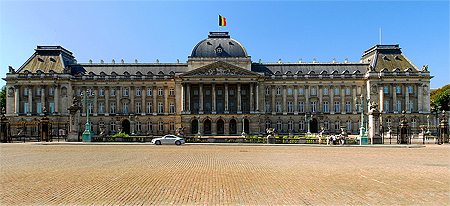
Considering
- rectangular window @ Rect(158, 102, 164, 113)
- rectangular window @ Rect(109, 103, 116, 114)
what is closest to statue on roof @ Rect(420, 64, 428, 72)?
rectangular window @ Rect(158, 102, 164, 113)

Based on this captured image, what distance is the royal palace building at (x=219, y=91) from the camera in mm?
70062

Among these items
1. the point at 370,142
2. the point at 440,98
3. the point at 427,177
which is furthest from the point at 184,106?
the point at 440,98

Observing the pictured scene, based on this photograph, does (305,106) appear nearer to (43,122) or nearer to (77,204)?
(43,122)

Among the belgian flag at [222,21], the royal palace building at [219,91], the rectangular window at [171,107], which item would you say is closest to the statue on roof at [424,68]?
the royal palace building at [219,91]

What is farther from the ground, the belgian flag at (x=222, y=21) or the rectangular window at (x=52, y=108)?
the belgian flag at (x=222, y=21)

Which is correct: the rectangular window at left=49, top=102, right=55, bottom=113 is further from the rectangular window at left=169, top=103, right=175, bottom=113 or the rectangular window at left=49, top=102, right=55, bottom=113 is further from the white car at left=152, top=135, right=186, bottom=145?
the white car at left=152, top=135, right=186, bottom=145

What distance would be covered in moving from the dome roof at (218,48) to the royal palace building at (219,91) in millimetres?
220

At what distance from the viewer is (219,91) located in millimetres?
73000

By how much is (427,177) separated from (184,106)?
57.9 metres

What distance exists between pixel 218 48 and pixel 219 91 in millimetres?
9533

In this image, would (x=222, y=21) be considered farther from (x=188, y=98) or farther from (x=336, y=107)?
(x=336, y=107)

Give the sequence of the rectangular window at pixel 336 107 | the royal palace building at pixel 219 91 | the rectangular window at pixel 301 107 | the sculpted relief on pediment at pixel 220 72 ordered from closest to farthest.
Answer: the sculpted relief on pediment at pixel 220 72
the royal palace building at pixel 219 91
the rectangular window at pixel 336 107
the rectangular window at pixel 301 107

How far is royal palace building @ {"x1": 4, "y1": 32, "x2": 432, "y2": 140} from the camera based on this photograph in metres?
70.1

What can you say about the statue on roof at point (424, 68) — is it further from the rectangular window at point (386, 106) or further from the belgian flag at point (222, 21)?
the belgian flag at point (222, 21)
